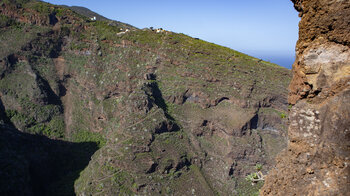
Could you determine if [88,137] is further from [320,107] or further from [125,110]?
[320,107]

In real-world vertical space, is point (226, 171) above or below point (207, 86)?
below

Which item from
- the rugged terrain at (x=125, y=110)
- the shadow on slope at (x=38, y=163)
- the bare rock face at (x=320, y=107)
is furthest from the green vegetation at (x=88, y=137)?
the bare rock face at (x=320, y=107)

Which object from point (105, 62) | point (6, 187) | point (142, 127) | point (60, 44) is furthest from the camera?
point (60, 44)

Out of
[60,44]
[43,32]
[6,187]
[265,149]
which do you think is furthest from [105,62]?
[265,149]

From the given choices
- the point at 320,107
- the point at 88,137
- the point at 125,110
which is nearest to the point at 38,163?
the point at 88,137

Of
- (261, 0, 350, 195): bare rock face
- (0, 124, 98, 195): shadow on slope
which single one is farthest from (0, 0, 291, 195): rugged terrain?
(261, 0, 350, 195): bare rock face

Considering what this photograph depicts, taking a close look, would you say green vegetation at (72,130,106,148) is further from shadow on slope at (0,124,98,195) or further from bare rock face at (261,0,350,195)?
bare rock face at (261,0,350,195)

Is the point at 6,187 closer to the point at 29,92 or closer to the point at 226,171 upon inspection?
the point at 29,92
